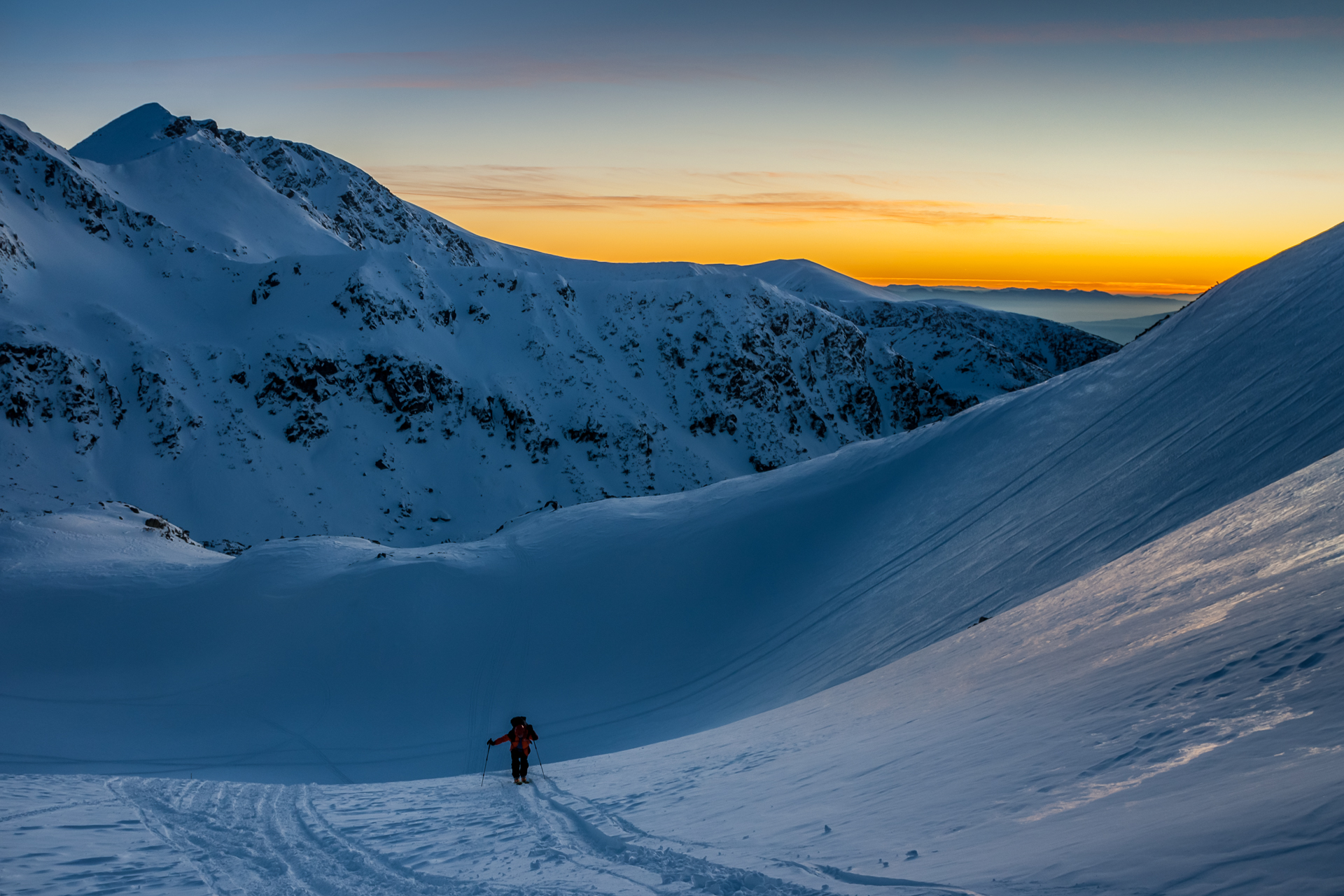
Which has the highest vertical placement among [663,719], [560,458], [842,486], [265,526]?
[560,458]

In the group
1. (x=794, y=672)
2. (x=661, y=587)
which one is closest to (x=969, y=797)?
(x=794, y=672)

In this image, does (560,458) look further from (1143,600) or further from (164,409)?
(1143,600)

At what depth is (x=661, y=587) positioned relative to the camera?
27.0 m

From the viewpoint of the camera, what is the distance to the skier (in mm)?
11453

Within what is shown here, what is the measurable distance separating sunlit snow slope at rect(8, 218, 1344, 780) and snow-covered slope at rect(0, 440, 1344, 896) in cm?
642

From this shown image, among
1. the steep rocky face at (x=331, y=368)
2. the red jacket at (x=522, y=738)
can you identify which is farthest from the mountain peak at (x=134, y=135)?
the red jacket at (x=522, y=738)

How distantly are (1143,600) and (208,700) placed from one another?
23.9m

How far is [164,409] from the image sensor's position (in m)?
75.4

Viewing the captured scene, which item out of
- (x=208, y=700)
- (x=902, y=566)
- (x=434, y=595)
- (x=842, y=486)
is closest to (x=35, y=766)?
(x=208, y=700)

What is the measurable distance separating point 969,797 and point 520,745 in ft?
23.3

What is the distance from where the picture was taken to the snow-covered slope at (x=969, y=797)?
4.71 meters

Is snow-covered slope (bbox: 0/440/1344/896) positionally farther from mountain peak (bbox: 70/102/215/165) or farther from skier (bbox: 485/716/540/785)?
mountain peak (bbox: 70/102/215/165)

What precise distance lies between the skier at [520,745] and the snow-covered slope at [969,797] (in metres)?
0.46

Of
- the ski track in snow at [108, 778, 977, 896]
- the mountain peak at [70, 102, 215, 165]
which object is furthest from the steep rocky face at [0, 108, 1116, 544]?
the ski track in snow at [108, 778, 977, 896]
